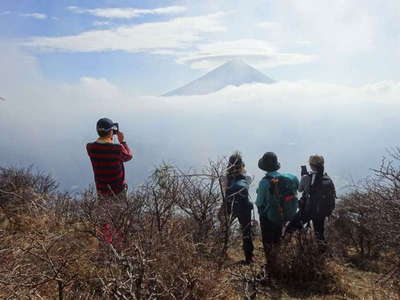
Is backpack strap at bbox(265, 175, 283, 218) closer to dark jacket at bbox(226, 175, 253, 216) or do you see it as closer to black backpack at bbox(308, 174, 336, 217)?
dark jacket at bbox(226, 175, 253, 216)

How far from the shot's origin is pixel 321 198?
5980 millimetres

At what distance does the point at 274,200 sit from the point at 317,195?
1065mm

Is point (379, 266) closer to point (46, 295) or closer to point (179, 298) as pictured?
point (179, 298)

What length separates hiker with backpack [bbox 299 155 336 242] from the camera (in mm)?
5973

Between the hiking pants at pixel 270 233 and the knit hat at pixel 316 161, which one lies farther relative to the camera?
the knit hat at pixel 316 161

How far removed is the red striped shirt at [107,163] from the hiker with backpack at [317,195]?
3070mm

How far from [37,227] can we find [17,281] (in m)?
2.99

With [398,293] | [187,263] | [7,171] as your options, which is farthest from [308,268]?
[7,171]

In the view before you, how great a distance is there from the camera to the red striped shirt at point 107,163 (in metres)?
4.82

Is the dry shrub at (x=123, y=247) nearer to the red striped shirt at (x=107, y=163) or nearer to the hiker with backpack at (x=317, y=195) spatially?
the red striped shirt at (x=107, y=163)

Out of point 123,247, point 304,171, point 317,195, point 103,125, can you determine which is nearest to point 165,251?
point 123,247

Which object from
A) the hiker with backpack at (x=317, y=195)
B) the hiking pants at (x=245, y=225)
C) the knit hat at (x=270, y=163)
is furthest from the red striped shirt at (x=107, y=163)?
the hiker with backpack at (x=317, y=195)

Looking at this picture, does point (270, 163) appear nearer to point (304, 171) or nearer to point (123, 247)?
point (304, 171)

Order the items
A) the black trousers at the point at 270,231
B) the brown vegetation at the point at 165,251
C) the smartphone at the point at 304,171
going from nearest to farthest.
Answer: the brown vegetation at the point at 165,251 → the black trousers at the point at 270,231 → the smartphone at the point at 304,171
